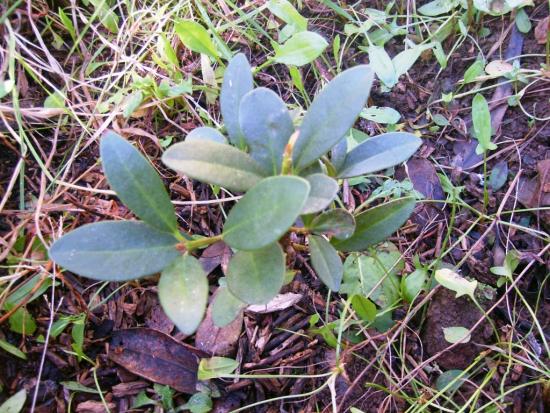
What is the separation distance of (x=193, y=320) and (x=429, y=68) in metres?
1.13

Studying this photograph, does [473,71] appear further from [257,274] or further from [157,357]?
[157,357]

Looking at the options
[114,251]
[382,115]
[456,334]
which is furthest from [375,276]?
[114,251]

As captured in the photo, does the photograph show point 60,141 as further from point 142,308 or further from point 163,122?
point 142,308

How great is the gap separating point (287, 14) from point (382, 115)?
0.39 metres

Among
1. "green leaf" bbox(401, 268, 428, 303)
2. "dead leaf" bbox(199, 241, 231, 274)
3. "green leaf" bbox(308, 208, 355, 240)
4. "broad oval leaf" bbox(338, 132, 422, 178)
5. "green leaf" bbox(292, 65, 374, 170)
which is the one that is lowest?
"green leaf" bbox(401, 268, 428, 303)

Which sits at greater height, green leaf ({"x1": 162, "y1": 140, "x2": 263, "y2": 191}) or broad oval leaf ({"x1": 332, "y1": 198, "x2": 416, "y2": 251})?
green leaf ({"x1": 162, "y1": 140, "x2": 263, "y2": 191})

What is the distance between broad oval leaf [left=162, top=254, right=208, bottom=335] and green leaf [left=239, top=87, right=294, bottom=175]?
0.67ft

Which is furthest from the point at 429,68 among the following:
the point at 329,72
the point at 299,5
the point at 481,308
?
the point at 481,308

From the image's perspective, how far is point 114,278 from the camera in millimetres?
780

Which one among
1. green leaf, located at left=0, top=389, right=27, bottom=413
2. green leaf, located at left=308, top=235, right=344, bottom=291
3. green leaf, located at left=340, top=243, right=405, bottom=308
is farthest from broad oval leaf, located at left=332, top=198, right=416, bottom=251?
green leaf, located at left=0, top=389, right=27, bottom=413

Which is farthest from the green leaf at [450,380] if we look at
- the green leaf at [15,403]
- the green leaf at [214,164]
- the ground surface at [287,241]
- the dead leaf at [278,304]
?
the green leaf at [15,403]

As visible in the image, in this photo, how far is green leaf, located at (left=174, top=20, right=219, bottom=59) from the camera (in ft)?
4.35

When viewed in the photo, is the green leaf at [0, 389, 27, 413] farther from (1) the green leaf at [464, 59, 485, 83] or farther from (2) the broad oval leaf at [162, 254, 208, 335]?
(1) the green leaf at [464, 59, 485, 83]

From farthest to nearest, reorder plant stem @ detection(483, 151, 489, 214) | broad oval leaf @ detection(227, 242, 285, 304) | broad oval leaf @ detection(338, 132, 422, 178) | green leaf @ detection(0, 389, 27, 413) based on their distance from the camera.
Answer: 1. plant stem @ detection(483, 151, 489, 214)
2. green leaf @ detection(0, 389, 27, 413)
3. broad oval leaf @ detection(338, 132, 422, 178)
4. broad oval leaf @ detection(227, 242, 285, 304)
